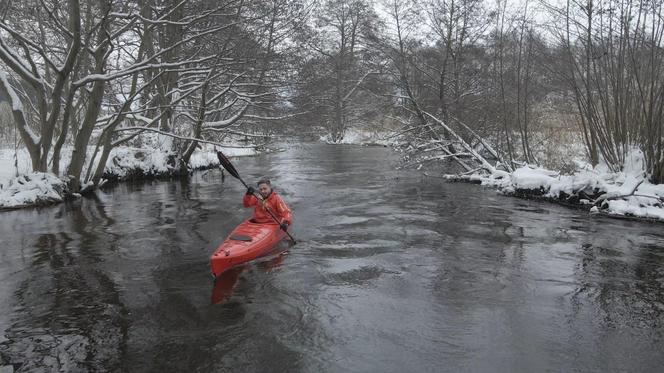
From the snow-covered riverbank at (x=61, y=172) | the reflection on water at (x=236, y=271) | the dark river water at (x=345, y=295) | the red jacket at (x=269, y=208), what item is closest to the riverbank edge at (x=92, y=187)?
the snow-covered riverbank at (x=61, y=172)

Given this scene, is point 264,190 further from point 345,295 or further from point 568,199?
point 568,199

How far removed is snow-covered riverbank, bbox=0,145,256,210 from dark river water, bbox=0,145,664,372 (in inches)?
54.1

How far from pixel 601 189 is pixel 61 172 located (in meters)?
14.1

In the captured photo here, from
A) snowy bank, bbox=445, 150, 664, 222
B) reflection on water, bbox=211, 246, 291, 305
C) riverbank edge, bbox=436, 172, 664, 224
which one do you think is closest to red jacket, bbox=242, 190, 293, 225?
reflection on water, bbox=211, 246, 291, 305

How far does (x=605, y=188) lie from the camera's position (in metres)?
10.7

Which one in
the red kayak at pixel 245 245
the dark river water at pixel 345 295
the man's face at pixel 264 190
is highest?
the man's face at pixel 264 190

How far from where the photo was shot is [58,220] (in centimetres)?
1009

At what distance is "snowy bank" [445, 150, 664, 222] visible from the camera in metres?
9.88

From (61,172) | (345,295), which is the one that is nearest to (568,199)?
(345,295)

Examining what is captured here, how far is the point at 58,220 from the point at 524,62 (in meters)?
11.9

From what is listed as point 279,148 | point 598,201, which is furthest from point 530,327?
point 279,148

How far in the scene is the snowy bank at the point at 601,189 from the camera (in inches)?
389

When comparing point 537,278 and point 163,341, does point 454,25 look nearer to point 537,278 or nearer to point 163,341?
point 537,278

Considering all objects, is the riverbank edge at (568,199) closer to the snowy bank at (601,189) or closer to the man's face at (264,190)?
the snowy bank at (601,189)
